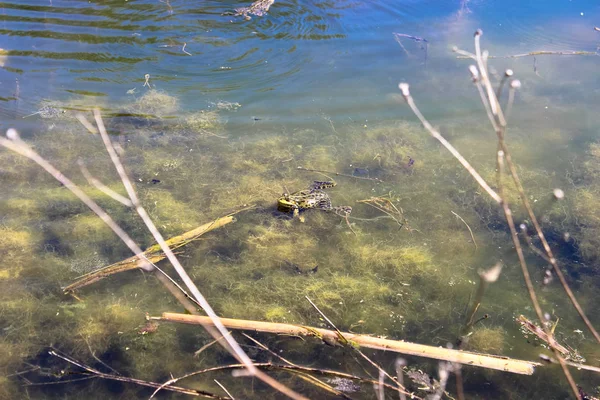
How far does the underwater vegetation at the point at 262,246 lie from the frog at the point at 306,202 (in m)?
0.06

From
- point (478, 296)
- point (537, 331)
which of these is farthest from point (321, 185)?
point (537, 331)

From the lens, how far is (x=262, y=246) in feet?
12.7

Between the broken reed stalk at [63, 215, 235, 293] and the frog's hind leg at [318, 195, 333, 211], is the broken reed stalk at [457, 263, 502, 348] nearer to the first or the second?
the frog's hind leg at [318, 195, 333, 211]

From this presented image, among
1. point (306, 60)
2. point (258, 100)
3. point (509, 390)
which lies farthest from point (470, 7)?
point (509, 390)

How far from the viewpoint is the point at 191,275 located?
3.64 metres

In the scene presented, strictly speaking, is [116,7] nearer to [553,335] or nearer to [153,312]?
[153,312]

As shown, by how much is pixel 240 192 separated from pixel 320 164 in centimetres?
82

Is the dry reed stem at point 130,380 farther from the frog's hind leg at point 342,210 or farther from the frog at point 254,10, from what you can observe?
the frog at point 254,10

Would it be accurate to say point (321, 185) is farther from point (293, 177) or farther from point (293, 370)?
point (293, 370)

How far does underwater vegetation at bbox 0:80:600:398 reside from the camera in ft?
10.6

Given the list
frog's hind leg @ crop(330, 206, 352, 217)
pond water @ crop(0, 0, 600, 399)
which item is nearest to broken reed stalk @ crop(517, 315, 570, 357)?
pond water @ crop(0, 0, 600, 399)

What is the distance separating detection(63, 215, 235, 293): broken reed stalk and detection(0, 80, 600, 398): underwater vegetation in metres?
0.06

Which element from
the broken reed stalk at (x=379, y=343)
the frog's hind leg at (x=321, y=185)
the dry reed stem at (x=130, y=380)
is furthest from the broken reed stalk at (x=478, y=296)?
the dry reed stem at (x=130, y=380)

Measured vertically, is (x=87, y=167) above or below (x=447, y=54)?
below
